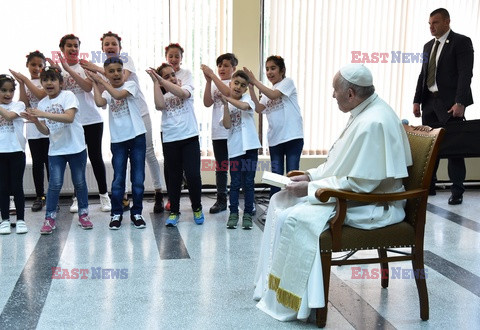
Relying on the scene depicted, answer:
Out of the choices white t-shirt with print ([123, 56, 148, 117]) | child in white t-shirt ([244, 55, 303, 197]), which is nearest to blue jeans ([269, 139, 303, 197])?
child in white t-shirt ([244, 55, 303, 197])

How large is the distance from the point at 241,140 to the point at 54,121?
1419mm

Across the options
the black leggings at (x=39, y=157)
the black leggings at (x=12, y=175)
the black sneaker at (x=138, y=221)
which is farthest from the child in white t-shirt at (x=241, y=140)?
the black leggings at (x=39, y=157)

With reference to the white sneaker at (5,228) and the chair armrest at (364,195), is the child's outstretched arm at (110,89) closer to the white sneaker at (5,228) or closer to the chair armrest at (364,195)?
the white sneaker at (5,228)

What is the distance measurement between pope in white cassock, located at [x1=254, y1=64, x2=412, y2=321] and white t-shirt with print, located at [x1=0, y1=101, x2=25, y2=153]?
231 centimetres

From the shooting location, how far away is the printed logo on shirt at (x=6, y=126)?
3.93 metres

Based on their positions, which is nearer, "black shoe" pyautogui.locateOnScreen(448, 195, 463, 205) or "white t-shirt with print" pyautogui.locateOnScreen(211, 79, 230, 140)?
"white t-shirt with print" pyautogui.locateOnScreen(211, 79, 230, 140)

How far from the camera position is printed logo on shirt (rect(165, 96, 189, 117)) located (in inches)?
162

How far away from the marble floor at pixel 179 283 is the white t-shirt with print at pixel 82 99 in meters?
0.90

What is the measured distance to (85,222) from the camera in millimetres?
4176

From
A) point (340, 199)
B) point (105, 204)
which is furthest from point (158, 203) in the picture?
point (340, 199)

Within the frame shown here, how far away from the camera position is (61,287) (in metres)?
2.95

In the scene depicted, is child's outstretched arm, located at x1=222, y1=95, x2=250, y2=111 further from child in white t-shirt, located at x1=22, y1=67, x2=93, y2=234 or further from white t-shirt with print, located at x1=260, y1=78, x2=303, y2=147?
child in white t-shirt, located at x1=22, y1=67, x2=93, y2=234

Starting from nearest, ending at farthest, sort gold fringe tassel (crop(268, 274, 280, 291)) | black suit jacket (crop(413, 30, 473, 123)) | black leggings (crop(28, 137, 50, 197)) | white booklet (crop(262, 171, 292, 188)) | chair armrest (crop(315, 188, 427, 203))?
chair armrest (crop(315, 188, 427, 203)), gold fringe tassel (crop(268, 274, 280, 291)), white booklet (crop(262, 171, 292, 188)), black leggings (crop(28, 137, 50, 197)), black suit jacket (crop(413, 30, 473, 123))

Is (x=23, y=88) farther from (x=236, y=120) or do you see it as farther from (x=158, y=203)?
(x=236, y=120)
